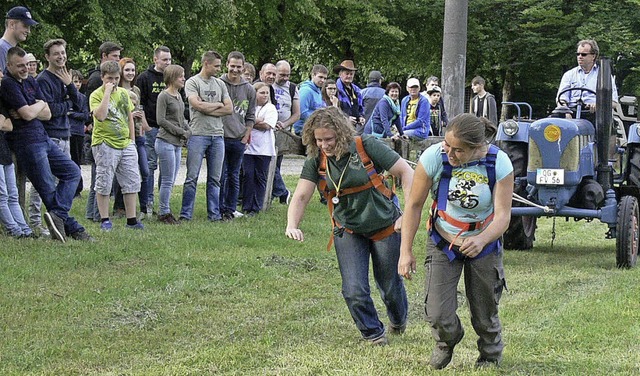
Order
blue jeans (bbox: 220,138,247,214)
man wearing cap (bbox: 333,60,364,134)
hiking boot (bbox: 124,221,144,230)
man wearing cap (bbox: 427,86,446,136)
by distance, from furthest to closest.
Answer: man wearing cap (bbox: 427,86,446,136), man wearing cap (bbox: 333,60,364,134), blue jeans (bbox: 220,138,247,214), hiking boot (bbox: 124,221,144,230)

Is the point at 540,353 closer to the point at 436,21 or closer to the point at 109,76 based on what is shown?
the point at 109,76

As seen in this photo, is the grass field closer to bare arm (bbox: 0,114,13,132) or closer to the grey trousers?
the grey trousers

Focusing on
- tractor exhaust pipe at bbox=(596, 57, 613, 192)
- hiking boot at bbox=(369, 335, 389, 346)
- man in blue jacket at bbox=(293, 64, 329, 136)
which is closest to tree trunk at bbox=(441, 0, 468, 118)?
man in blue jacket at bbox=(293, 64, 329, 136)

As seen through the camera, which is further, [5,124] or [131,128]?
[131,128]

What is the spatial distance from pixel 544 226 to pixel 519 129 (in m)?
3.76

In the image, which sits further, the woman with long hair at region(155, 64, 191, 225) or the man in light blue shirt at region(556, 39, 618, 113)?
the woman with long hair at region(155, 64, 191, 225)

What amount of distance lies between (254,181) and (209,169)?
117cm

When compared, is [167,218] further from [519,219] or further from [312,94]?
[519,219]

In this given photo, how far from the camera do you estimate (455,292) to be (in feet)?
20.9

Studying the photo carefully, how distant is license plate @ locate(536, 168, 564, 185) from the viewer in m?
11.0

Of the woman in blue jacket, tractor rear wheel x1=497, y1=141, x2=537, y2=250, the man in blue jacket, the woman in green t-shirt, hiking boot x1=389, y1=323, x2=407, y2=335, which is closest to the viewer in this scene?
the woman in green t-shirt

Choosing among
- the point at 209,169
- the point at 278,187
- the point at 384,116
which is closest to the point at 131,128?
the point at 209,169

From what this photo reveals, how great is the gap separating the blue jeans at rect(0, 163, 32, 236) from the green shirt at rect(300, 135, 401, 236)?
4843 mm

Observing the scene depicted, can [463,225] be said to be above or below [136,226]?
above
